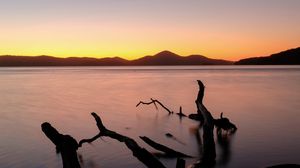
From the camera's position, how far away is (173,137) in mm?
20125

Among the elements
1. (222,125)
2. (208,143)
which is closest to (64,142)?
(208,143)

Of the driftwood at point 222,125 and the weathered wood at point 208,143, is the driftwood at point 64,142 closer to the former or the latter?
the weathered wood at point 208,143

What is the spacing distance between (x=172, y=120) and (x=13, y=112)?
15.1m

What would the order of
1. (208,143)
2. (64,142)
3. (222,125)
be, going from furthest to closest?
(222,125)
(208,143)
(64,142)

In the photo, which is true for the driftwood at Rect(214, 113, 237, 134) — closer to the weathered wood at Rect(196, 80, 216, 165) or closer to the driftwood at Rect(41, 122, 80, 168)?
the weathered wood at Rect(196, 80, 216, 165)

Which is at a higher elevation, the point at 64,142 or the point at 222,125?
the point at 64,142

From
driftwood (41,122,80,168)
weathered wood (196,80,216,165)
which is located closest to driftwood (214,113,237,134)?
weathered wood (196,80,216,165)

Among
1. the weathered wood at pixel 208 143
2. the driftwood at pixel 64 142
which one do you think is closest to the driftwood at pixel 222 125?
the weathered wood at pixel 208 143

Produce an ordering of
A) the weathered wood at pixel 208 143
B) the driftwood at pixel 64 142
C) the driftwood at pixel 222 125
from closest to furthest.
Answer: the driftwood at pixel 64 142 < the weathered wood at pixel 208 143 < the driftwood at pixel 222 125

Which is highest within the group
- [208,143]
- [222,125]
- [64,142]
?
[64,142]

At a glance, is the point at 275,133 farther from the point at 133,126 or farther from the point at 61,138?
the point at 61,138

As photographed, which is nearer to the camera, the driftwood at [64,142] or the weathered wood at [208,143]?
the driftwood at [64,142]

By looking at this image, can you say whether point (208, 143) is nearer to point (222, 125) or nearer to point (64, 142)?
point (64, 142)

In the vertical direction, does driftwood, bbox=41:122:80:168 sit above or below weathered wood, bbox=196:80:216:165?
above
